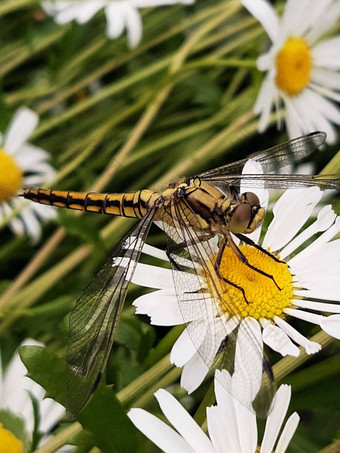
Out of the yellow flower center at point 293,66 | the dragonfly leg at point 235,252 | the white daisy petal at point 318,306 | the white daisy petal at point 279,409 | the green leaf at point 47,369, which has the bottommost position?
the green leaf at point 47,369

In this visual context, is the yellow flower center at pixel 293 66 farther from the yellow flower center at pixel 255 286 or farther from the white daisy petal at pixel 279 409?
the white daisy petal at pixel 279 409

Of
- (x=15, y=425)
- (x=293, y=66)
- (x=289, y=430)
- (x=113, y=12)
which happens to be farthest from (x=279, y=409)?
(x=113, y=12)

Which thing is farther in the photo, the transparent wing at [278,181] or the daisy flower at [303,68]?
the daisy flower at [303,68]

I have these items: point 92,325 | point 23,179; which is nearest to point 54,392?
point 92,325

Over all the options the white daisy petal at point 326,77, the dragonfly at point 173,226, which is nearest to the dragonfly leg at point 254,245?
the dragonfly at point 173,226

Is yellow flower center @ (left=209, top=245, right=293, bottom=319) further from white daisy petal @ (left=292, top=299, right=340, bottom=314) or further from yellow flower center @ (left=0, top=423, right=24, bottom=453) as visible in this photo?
yellow flower center @ (left=0, top=423, right=24, bottom=453)

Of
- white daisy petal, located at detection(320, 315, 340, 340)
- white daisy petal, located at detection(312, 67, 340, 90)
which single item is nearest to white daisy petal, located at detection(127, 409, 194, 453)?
white daisy petal, located at detection(320, 315, 340, 340)

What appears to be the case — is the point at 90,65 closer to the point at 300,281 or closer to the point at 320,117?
the point at 320,117
